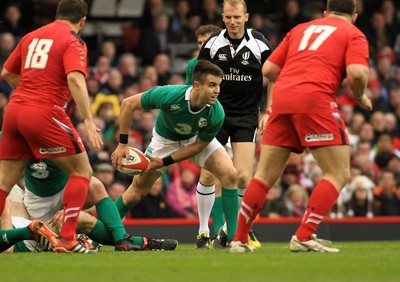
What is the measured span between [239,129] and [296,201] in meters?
4.35

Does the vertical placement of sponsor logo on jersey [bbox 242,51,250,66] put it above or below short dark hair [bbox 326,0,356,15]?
below

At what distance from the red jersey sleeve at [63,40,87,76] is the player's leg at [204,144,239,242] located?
6.22ft

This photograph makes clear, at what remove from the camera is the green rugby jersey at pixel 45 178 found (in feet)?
32.2

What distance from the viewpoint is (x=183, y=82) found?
17.7 meters

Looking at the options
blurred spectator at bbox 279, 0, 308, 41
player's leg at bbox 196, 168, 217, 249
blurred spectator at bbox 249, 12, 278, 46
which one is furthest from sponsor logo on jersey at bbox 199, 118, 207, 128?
blurred spectator at bbox 279, 0, 308, 41

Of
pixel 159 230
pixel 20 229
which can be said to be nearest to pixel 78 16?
pixel 20 229

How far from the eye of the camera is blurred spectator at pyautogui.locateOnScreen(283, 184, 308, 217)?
50.3 ft

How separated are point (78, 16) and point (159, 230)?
485 centimetres

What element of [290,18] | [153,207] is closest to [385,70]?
[290,18]

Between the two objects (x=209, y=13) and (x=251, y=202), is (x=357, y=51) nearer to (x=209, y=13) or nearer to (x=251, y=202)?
(x=251, y=202)

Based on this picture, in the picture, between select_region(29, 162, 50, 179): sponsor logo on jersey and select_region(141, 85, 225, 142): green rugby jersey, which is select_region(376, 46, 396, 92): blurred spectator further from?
select_region(29, 162, 50, 179): sponsor logo on jersey

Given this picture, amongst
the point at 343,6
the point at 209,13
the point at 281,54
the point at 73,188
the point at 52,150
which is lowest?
the point at 73,188

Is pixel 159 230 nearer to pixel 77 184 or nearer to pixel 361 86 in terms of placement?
pixel 77 184

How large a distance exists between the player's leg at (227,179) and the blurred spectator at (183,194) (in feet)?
15.0
